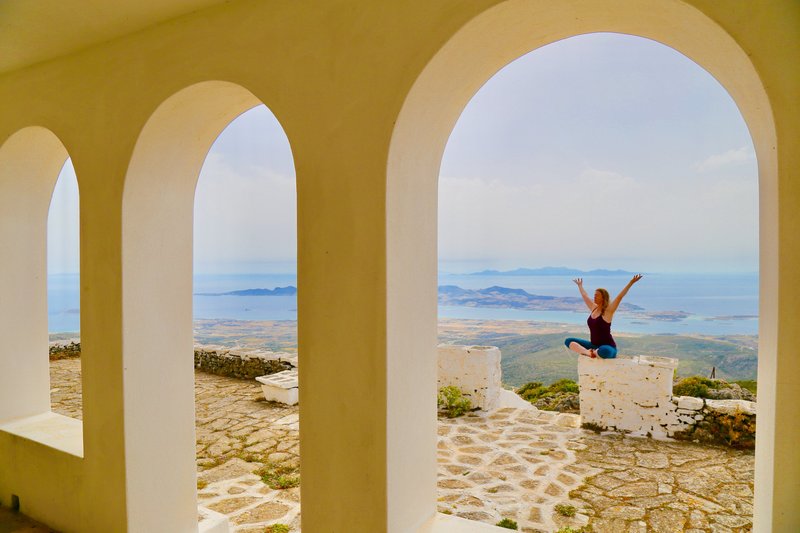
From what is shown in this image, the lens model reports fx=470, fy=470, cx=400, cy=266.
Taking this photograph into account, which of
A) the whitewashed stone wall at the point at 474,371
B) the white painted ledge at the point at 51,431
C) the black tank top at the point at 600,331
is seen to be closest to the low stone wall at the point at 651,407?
the black tank top at the point at 600,331

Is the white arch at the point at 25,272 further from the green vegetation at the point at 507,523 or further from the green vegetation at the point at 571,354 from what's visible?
the green vegetation at the point at 571,354

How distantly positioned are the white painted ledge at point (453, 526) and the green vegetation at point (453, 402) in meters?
4.58

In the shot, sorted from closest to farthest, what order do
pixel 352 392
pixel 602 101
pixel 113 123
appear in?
pixel 352 392
pixel 113 123
pixel 602 101

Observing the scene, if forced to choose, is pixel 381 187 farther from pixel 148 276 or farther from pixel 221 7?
pixel 148 276

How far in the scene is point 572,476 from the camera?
4777mm

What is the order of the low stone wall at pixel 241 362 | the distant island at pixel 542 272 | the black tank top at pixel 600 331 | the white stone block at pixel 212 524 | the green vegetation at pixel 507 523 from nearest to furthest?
1. the white stone block at pixel 212 524
2. the green vegetation at pixel 507 523
3. the black tank top at pixel 600 331
4. the low stone wall at pixel 241 362
5. the distant island at pixel 542 272

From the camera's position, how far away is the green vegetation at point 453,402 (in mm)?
6973

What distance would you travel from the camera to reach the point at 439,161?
2.51 m

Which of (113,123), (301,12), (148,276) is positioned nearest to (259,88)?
(301,12)

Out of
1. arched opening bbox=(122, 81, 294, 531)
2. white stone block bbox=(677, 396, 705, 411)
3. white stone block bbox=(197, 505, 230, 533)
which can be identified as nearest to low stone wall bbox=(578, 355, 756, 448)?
white stone block bbox=(677, 396, 705, 411)

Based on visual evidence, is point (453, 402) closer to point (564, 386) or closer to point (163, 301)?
point (564, 386)

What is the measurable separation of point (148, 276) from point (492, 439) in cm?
451

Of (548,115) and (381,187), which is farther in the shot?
(548,115)

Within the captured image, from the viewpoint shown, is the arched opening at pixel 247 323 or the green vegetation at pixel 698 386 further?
the green vegetation at pixel 698 386
